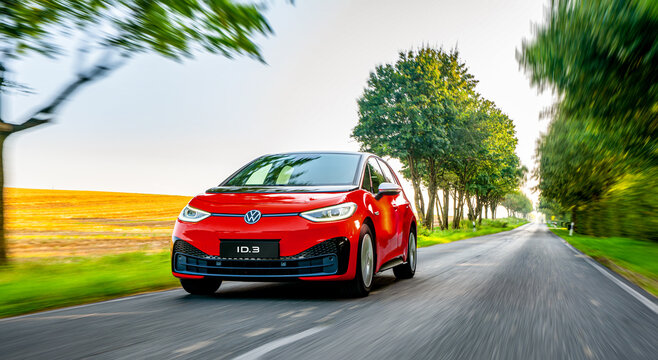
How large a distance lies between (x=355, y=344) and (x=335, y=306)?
166 centimetres

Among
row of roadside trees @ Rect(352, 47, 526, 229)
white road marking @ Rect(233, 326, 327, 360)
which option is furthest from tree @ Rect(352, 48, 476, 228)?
white road marking @ Rect(233, 326, 327, 360)

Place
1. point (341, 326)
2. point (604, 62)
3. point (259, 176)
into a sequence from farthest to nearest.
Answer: point (604, 62) → point (259, 176) → point (341, 326)

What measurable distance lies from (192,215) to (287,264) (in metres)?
1.22

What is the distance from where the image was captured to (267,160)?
7402 mm

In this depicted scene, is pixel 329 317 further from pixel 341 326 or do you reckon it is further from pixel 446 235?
pixel 446 235

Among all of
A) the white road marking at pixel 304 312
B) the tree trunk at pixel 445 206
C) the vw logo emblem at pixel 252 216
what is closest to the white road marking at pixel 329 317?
the white road marking at pixel 304 312

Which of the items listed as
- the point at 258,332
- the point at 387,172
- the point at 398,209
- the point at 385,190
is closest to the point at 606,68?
the point at 387,172

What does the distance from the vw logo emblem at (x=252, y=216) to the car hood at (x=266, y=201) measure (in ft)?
0.14

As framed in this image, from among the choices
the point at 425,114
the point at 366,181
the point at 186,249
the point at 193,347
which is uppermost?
the point at 425,114

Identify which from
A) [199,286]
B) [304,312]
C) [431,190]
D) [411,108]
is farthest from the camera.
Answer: [431,190]

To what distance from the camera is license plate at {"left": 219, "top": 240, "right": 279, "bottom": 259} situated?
546 centimetres

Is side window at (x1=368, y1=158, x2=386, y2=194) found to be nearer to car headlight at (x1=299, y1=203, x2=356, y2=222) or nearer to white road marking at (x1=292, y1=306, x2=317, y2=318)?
car headlight at (x1=299, y1=203, x2=356, y2=222)

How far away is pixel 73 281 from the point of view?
709 cm

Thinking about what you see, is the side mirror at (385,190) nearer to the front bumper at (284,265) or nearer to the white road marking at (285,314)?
the front bumper at (284,265)
